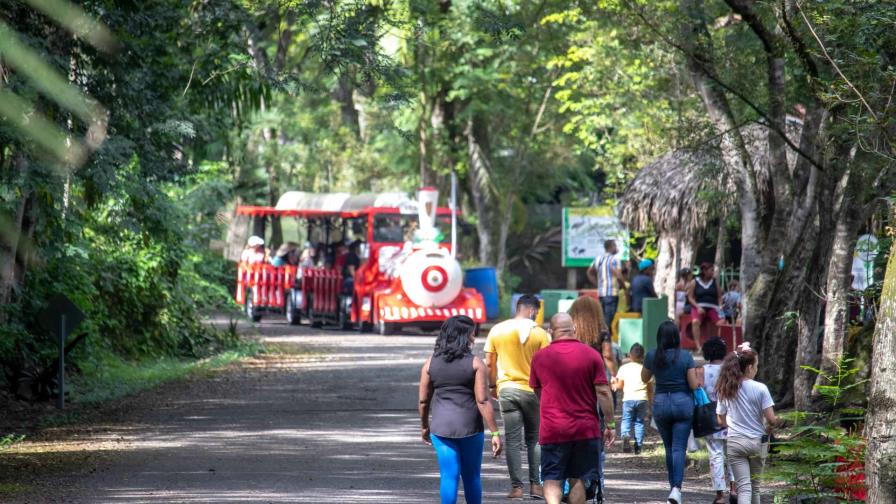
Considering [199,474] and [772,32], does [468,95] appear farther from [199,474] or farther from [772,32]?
[199,474]

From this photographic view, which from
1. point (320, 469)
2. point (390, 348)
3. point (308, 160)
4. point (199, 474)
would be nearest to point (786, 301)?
point (320, 469)

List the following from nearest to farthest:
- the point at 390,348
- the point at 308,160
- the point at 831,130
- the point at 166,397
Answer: the point at 831,130 → the point at 166,397 → the point at 390,348 → the point at 308,160

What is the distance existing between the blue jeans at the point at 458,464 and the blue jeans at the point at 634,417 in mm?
4705

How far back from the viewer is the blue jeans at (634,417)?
14.2 meters

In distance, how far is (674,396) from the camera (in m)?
11.6

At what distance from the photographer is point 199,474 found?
41.7 ft

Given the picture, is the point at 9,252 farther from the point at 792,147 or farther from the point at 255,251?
the point at 255,251

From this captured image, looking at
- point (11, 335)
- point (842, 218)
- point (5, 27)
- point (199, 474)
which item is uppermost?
point (5, 27)

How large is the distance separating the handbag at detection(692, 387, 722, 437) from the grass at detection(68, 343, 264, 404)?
9221mm

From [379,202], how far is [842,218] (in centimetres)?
1901

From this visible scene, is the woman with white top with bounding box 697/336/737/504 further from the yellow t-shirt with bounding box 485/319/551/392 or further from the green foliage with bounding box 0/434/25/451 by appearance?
the green foliage with bounding box 0/434/25/451

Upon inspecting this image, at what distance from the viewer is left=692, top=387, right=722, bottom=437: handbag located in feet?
38.2

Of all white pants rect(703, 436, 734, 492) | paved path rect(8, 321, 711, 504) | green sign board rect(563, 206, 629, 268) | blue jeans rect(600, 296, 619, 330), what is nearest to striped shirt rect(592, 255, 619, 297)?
blue jeans rect(600, 296, 619, 330)

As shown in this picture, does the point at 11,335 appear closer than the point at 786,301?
No
